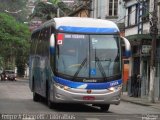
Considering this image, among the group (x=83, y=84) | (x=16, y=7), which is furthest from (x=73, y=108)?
(x=16, y=7)

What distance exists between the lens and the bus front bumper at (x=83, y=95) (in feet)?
70.7

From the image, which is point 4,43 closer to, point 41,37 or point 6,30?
point 6,30

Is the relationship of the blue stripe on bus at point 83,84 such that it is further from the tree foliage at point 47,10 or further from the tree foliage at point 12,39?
the tree foliage at point 47,10

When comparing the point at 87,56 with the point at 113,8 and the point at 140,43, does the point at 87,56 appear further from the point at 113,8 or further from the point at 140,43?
the point at 113,8

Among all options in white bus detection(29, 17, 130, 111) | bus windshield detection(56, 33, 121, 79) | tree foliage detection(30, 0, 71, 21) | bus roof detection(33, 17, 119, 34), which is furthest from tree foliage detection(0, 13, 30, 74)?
bus windshield detection(56, 33, 121, 79)

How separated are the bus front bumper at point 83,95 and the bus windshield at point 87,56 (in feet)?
1.84

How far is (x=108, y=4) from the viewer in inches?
2229

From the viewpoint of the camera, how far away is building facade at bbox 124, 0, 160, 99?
39.3 metres

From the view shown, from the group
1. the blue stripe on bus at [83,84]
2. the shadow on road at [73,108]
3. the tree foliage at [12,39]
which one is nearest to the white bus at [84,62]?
the blue stripe on bus at [83,84]

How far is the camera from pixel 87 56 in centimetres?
2191

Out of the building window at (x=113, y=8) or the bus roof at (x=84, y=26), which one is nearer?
the bus roof at (x=84, y=26)

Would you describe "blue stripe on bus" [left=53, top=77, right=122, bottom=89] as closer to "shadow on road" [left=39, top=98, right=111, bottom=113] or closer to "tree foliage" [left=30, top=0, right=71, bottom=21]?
"shadow on road" [left=39, top=98, right=111, bottom=113]

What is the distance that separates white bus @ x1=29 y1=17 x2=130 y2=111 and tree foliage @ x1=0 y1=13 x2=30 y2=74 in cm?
5682

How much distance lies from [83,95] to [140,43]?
61.2ft
